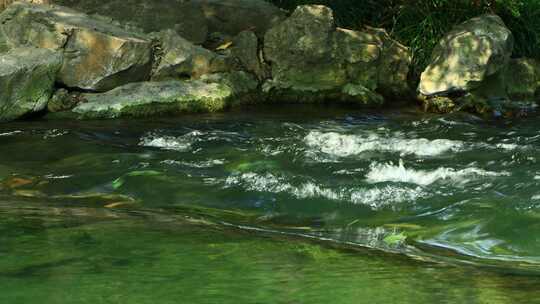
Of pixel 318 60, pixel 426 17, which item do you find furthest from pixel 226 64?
pixel 426 17

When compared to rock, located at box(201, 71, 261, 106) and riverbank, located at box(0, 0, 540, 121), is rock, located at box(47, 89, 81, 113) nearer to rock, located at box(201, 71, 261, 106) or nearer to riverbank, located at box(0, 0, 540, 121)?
riverbank, located at box(0, 0, 540, 121)

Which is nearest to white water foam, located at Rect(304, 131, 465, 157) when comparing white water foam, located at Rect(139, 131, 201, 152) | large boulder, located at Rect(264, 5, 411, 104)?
white water foam, located at Rect(139, 131, 201, 152)

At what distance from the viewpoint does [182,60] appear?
10.1 meters

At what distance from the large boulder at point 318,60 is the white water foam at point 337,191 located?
5058 millimetres

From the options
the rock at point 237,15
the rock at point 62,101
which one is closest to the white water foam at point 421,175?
the rock at point 62,101

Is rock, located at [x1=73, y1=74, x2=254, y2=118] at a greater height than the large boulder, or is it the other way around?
the large boulder

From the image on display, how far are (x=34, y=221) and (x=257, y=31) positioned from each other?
25.4 feet

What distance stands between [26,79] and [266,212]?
500 centimetres

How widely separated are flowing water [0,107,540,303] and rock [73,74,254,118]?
1.54 feet

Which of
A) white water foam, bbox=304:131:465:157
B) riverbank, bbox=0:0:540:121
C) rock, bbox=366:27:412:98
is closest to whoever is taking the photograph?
white water foam, bbox=304:131:465:157

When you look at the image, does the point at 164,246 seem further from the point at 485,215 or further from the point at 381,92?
the point at 381,92

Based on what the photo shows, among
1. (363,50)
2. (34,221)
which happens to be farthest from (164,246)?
(363,50)

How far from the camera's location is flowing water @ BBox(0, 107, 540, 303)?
2.97m

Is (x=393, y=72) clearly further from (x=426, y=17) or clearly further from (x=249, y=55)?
(x=249, y=55)
